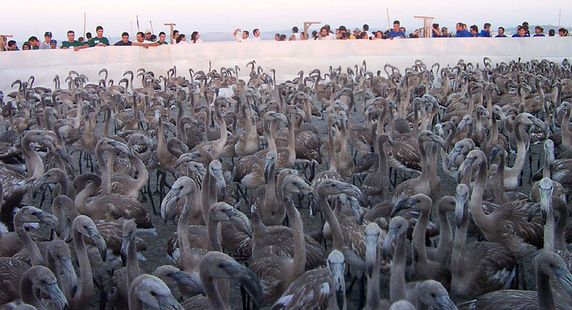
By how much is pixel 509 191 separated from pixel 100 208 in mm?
5253

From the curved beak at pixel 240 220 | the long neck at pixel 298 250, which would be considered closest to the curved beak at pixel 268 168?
→ the long neck at pixel 298 250

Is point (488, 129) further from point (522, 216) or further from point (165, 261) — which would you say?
point (165, 261)

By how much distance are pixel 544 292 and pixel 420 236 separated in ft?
4.89

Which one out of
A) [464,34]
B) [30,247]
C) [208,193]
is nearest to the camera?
[30,247]

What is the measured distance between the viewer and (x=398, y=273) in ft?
17.6

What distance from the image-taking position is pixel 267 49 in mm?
26484

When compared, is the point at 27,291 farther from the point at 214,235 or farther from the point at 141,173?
the point at 141,173

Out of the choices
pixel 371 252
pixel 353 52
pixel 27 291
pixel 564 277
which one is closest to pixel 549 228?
pixel 564 277

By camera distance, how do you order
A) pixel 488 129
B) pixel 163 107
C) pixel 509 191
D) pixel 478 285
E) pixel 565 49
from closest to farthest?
pixel 478 285 → pixel 509 191 → pixel 488 129 → pixel 163 107 → pixel 565 49

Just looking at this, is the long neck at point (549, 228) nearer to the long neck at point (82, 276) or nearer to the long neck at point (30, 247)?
the long neck at point (82, 276)

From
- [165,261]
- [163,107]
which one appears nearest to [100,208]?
[165,261]

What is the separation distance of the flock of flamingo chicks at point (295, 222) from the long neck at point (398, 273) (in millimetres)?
12

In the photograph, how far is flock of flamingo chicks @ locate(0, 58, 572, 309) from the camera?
16.5ft

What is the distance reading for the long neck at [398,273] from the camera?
530 cm
